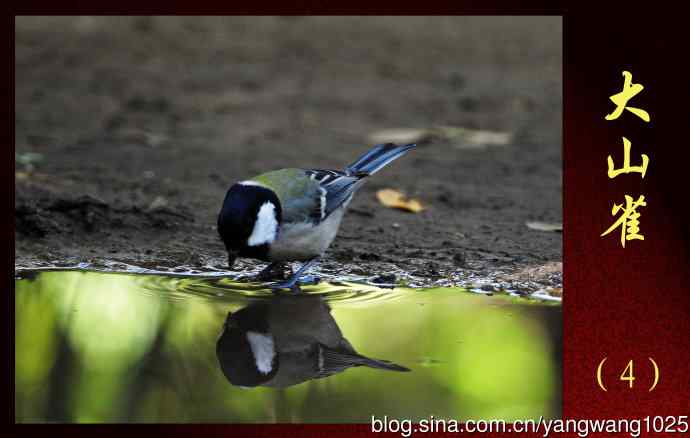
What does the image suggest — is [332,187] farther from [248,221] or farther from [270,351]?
[270,351]

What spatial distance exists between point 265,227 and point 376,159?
1476 millimetres

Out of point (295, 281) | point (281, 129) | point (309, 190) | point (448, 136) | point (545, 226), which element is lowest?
point (295, 281)

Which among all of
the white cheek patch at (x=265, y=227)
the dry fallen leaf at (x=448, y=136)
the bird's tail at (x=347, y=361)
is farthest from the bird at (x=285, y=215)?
the dry fallen leaf at (x=448, y=136)

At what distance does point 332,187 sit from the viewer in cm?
649

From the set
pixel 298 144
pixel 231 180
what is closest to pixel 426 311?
pixel 231 180

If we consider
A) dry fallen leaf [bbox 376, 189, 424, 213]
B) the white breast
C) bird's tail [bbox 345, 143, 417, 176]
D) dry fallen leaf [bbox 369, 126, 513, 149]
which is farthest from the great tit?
dry fallen leaf [bbox 369, 126, 513, 149]

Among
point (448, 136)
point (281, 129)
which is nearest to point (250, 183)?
point (281, 129)

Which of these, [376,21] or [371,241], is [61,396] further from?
[376,21]

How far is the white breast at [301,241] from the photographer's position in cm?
592

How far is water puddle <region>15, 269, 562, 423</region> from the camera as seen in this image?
4.57 m

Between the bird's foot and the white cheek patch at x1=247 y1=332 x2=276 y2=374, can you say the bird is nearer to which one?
the bird's foot

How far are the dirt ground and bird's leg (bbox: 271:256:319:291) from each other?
0.71 feet

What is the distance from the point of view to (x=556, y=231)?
7.29m

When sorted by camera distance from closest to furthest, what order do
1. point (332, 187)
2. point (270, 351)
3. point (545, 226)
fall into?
point (270, 351) < point (332, 187) < point (545, 226)
